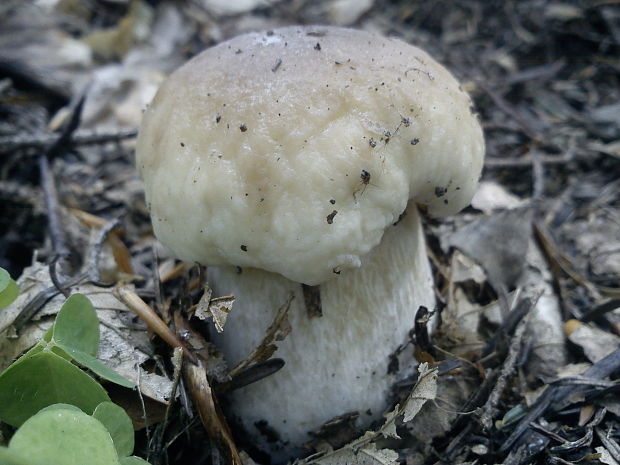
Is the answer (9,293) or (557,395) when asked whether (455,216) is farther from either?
(9,293)

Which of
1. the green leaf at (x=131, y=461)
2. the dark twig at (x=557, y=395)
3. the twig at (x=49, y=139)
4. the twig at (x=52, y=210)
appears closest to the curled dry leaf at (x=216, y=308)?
the green leaf at (x=131, y=461)

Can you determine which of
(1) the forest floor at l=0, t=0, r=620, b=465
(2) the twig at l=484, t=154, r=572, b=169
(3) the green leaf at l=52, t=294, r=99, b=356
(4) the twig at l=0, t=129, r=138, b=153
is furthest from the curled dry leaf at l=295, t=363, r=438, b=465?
(4) the twig at l=0, t=129, r=138, b=153

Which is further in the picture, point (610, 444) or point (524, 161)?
point (524, 161)

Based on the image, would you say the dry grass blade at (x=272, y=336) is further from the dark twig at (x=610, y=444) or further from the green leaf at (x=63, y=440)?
the dark twig at (x=610, y=444)

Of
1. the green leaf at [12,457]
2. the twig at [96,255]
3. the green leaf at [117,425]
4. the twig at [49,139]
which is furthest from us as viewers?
the twig at [49,139]

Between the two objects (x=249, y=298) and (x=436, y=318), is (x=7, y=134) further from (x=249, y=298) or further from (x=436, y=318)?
(x=436, y=318)

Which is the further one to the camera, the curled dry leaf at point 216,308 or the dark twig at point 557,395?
the dark twig at point 557,395

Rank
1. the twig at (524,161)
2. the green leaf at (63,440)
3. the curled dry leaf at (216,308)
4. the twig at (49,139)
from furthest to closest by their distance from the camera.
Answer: the twig at (524,161), the twig at (49,139), the curled dry leaf at (216,308), the green leaf at (63,440)

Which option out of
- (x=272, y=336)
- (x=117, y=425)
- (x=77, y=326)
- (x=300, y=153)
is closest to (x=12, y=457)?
(x=117, y=425)
